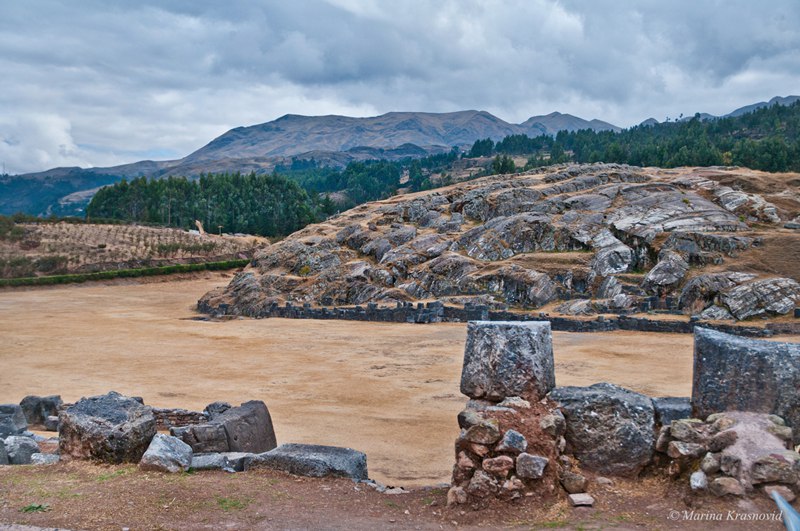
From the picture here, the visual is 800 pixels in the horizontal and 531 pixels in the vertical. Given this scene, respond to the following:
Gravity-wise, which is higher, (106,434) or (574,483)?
(574,483)

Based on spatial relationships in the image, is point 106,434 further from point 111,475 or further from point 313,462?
point 313,462

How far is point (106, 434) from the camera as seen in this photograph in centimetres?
1195

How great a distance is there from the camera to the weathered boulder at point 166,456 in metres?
11.3

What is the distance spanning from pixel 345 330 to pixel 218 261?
45480mm

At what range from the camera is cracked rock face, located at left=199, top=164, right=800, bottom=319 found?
41156 mm

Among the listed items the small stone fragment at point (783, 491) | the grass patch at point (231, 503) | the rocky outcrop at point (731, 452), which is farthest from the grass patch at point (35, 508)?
the small stone fragment at point (783, 491)

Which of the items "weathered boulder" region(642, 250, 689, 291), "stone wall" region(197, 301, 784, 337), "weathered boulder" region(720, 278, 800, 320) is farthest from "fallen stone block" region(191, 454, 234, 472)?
"weathered boulder" region(642, 250, 689, 291)

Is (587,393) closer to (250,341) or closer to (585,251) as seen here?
(250,341)

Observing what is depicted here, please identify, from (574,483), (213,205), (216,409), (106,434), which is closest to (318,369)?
(216,409)

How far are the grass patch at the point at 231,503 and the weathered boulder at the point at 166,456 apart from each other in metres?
1.95

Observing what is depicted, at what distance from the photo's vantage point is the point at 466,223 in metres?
61.3

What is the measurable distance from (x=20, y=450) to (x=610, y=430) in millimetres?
11532

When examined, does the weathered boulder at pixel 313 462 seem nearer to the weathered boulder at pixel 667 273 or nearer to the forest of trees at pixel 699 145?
the weathered boulder at pixel 667 273

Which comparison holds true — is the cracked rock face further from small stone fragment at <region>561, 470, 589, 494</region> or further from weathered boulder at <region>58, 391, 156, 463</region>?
weathered boulder at <region>58, 391, 156, 463</region>
